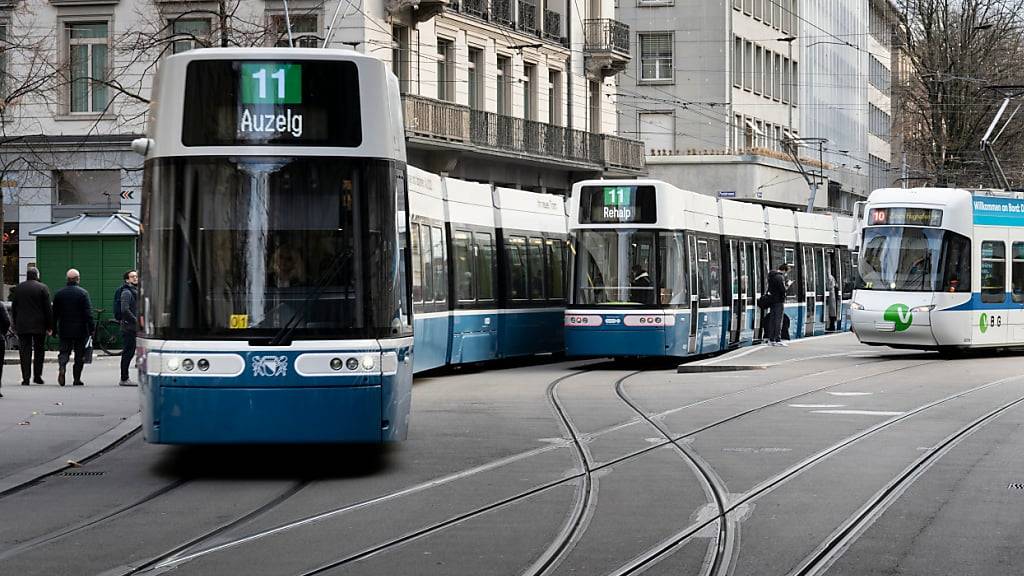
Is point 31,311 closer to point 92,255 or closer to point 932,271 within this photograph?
point 92,255

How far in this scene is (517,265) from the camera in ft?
94.6

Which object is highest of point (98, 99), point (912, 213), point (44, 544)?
point (98, 99)

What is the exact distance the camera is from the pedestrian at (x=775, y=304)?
1323 inches

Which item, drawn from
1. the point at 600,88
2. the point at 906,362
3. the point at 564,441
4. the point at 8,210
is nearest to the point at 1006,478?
the point at 564,441

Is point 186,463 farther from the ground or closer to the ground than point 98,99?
closer to the ground

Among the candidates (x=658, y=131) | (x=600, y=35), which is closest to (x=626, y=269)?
(x=600, y=35)

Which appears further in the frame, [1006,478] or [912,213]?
[912,213]

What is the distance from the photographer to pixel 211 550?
9.62 m

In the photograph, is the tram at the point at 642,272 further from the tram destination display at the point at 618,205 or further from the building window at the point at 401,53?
the building window at the point at 401,53

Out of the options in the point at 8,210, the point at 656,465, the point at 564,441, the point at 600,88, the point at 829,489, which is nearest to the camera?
the point at 829,489

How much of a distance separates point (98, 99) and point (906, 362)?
20919 millimetres

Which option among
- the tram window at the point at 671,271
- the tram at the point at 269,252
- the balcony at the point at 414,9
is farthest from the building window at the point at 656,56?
the tram at the point at 269,252

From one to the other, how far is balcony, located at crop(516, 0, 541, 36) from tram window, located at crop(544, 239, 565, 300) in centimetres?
1950

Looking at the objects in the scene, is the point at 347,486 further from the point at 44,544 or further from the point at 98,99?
the point at 98,99
